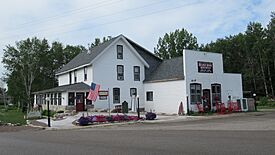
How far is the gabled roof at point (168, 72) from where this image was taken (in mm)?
34419

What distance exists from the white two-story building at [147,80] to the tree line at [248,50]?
26.3 metres

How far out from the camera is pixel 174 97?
33969 millimetres

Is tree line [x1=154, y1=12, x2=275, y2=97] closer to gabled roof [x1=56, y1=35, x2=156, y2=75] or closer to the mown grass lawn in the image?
gabled roof [x1=56, y1=35, x2=156, y2=75]

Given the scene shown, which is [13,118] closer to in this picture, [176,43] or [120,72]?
[120,72]

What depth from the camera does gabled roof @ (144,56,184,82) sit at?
34.4 m

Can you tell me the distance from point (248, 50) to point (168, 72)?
111 feet

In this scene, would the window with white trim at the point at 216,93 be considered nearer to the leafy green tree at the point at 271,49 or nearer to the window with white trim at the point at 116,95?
the window with white trim at the point at 116,95

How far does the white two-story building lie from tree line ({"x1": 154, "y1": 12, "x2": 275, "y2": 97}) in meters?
26.3

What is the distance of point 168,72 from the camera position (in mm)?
36750

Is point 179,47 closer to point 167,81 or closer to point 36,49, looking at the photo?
point 36,49

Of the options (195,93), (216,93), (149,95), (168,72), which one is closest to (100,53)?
(149,95)

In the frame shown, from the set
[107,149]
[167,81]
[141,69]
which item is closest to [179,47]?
[141,69]

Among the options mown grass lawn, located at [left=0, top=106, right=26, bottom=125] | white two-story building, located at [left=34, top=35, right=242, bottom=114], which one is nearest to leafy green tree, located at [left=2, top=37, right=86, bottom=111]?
mown grass lawn, located at [left=0, top=106, right=26, bottom=125]

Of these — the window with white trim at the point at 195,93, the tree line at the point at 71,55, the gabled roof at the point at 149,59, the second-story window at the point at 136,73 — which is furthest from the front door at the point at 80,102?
the tree line at the point at 71,55
